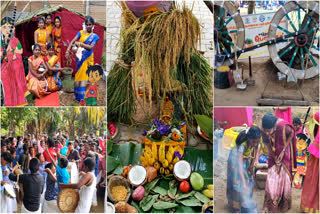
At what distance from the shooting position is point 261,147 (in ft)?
12.7

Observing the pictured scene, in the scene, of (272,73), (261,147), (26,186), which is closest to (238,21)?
(272,73)

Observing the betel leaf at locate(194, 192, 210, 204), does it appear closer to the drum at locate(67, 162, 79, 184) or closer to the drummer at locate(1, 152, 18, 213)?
the drum at locate(67, 162, 79, 184)

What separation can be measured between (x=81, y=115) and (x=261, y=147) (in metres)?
1.83

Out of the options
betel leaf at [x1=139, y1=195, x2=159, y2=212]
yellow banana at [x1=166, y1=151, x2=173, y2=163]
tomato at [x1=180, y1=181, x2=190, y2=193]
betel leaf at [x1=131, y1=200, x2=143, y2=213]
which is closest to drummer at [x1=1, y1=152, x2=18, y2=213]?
betel leaf at [x1=131, y1=200, x2=143, y2=213]

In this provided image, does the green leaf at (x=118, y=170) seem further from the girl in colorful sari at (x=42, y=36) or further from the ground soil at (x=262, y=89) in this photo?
the girl in colorful sari at (x=42, y=36)

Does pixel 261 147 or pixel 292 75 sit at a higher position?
pixel 292 75

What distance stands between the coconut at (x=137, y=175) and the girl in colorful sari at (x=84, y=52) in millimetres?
916

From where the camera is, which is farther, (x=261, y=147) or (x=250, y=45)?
(x=250, y=45)

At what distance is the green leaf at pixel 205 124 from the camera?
4109mm

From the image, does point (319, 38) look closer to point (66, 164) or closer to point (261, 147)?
point (261, 147)

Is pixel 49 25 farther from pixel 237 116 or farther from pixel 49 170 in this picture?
pixel 237 116

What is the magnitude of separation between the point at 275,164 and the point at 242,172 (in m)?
0.33

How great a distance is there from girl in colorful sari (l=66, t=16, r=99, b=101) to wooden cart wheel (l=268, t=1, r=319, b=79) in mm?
1859

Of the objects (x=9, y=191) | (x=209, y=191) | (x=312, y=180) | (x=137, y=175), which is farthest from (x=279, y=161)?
(x=9, y=191)
